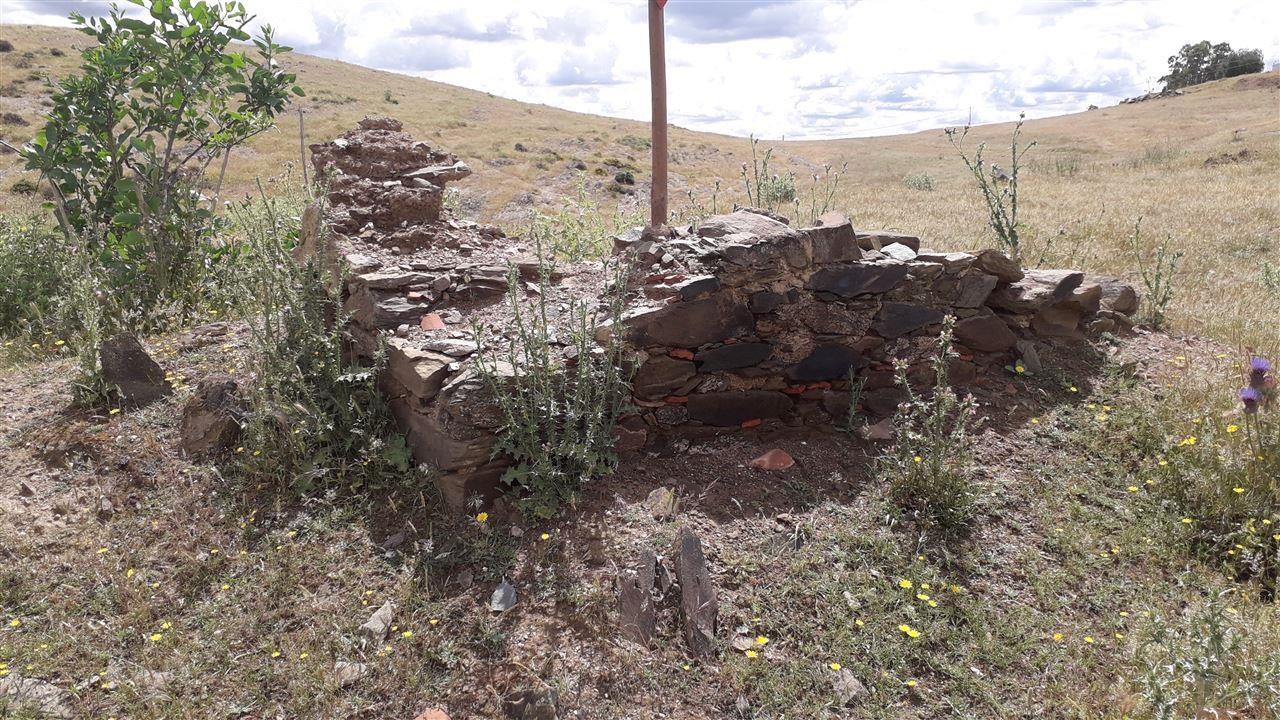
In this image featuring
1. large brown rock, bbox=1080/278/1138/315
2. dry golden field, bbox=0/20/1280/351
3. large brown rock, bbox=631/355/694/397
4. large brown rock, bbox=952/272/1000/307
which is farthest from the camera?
dry golden field, bbox=0/20/1280/351

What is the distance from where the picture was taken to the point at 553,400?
11.9 ft

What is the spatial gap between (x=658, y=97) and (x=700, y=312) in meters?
1.81

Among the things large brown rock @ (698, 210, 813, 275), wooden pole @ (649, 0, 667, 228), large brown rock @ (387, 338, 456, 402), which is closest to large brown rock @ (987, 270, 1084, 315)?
large brown rock @ (698, 210, 813, 275)

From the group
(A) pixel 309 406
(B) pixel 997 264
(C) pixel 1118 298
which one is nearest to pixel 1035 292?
(B) pixel 997 264

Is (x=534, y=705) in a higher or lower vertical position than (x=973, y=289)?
lower

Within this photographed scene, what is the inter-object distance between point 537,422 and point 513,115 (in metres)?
44.1

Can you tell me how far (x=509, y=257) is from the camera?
491cm

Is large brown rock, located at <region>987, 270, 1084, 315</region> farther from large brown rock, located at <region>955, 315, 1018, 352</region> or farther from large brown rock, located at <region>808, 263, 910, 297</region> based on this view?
large brown rock, located at <region>808, 263, 910, 297</region>

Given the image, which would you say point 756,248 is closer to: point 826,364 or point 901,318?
point 826,364

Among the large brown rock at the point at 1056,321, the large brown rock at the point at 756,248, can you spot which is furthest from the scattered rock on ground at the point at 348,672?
the large brown rock at the point at 1056,321

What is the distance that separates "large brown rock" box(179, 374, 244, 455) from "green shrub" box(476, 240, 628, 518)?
158 centimetres

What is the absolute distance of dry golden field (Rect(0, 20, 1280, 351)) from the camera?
7477 millimetres

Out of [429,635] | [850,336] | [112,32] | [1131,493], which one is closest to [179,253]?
[112,32]

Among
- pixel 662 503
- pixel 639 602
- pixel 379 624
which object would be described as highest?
pixel 662 503
